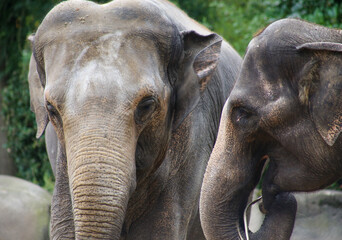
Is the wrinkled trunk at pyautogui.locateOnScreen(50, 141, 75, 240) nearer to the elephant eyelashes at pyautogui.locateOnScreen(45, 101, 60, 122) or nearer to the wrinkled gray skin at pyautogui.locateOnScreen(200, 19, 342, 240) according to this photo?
the elephant eyelashes at pyautogui.locateOnScreen(45, 101, 60, 122)

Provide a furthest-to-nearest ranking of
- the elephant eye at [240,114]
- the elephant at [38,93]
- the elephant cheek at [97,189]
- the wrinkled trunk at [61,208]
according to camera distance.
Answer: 1. the elephant at [38,93]
2. the wrinkled trunk at [61,208]
3. the elephant eye at [240,114]
4. the elephant cheek at [97,189]

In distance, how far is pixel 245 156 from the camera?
4.59 meters

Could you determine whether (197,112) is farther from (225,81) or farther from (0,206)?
(0,206)

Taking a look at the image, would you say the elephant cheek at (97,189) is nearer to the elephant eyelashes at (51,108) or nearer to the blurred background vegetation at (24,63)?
the elephant eyelashes at (51,108)

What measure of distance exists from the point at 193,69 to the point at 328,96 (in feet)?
3.07

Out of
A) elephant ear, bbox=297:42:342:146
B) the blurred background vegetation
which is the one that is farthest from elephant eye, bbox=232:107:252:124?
the blurred background vegetation

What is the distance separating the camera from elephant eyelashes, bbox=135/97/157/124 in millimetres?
4316

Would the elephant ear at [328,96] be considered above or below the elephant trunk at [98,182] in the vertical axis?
above

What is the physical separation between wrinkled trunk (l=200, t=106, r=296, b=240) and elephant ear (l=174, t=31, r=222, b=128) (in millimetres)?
315

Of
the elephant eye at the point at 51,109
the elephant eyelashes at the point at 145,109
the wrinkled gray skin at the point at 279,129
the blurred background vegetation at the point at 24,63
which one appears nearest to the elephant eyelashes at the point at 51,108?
the elephant eye at the point at 51,109

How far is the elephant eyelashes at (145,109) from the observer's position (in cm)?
432

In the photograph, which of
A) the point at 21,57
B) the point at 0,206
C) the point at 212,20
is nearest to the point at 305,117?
the point at 0,206

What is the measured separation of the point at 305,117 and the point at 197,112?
1021mm

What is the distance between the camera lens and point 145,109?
4.36 metres
